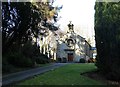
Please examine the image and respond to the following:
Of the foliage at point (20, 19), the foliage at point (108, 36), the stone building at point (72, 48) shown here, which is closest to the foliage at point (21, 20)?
the foliage at point (20, 19)

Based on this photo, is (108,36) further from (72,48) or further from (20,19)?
(72,48)

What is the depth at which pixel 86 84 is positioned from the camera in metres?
18.3

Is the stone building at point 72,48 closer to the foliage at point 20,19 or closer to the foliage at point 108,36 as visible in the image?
the foliage at point 20,19

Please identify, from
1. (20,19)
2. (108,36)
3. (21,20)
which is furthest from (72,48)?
(108,36)

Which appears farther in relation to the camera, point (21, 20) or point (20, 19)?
point (21, 20)

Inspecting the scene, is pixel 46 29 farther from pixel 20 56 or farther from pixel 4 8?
pixel 4 8

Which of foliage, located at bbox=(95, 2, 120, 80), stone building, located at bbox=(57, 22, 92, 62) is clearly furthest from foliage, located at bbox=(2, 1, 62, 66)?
stone building, located at bbox=(57, 22, 92, 62)

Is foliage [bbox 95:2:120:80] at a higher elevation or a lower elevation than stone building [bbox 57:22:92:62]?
lower

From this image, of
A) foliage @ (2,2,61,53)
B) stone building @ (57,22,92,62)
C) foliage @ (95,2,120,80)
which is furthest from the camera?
stone building @ (57,22,92,62)

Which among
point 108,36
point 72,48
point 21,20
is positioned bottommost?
point 108,36

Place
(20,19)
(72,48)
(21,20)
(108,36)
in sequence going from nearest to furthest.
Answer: (108,36), (20,19), (21,20), (72,48)

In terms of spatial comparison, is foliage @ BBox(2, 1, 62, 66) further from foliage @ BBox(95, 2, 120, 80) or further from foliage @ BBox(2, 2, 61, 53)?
foliage @ BBox(95, 2, 120, 80)

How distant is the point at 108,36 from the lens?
21.9 meters

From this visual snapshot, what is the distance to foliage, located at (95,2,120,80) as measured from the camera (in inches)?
836
